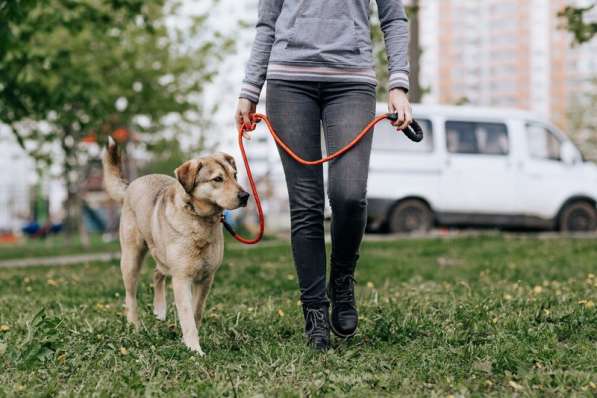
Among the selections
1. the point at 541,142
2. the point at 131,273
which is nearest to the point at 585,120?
the point at 541,142

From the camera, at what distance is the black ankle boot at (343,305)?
3887mm

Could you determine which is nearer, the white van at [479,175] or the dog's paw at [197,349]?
the dog's paw at [197,349]

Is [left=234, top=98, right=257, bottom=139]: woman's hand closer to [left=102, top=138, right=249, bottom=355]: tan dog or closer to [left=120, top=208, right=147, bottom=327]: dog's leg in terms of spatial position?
[left=102, top=138, right=249, bottom=355]: tan dog

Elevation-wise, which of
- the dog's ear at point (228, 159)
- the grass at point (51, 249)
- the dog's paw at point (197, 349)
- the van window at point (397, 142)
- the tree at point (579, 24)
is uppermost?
the tree at point (579, 24)

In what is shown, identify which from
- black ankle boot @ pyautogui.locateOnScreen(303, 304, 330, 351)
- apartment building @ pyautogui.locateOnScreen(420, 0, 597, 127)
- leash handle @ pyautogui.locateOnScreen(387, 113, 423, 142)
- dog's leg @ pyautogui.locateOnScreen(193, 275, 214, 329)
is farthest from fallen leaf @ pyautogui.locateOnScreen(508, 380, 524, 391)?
apartment building @ pyautogui.locateOnScreen(420, 0, 597, 127)

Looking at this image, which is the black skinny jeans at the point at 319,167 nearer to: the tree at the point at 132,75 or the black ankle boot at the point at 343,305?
the black ankle boot at the point at 343,305

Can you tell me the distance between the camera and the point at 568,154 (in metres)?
14.8

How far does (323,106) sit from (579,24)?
6493 millimetres

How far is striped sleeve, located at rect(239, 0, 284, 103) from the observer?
3887mm

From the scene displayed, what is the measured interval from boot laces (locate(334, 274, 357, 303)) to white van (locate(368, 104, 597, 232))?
32.2ft

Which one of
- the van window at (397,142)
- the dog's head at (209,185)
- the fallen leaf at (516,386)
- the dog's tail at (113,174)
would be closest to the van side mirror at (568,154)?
the van window at (397,142)

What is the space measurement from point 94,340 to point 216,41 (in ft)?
60.8

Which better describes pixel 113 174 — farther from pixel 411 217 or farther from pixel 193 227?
pixel 411 217

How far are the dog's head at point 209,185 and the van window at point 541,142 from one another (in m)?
11.5
